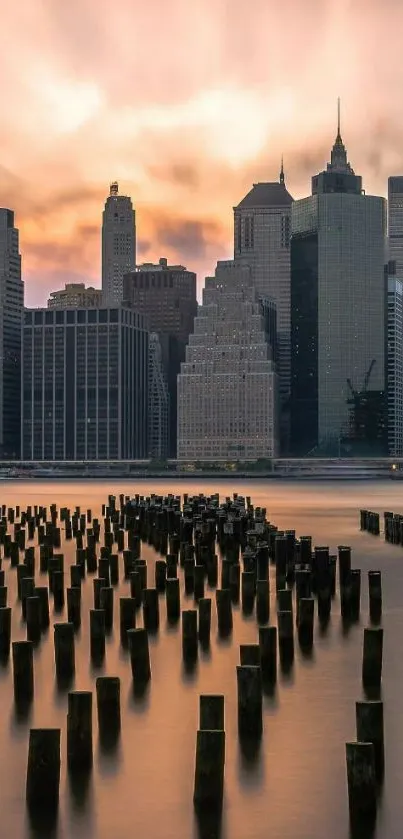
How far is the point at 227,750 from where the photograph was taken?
20203 mm

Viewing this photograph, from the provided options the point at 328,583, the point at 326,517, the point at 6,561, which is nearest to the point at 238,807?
the point at 328,583

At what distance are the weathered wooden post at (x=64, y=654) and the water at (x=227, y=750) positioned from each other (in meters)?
0.29

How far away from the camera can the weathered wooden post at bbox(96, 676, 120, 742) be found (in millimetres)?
20734

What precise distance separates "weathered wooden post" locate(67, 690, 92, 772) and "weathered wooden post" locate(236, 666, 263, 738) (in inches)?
107

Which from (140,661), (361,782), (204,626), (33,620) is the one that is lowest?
(361,782)

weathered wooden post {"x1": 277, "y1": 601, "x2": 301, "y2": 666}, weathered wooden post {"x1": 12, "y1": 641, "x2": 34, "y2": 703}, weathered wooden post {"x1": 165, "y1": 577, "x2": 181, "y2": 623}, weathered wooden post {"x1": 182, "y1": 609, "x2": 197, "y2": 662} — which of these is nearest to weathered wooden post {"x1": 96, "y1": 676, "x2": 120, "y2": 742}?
weathered wooden post {"x1": 12, "y1": 641, "x2": 34, "y2": 703}

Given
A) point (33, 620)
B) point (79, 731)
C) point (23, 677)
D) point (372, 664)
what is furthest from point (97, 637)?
point (79, 731)

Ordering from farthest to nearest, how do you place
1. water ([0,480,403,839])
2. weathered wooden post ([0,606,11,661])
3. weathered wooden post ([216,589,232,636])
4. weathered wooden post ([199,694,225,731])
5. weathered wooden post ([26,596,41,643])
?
weathered wooden post ([216,589,232,636]), weathered wooden post ([26,596,41,643]), weathered wooden post ([0,606,11,661]), weathered wooden post ([199,694,225,731]), water ([0,480,403,839])

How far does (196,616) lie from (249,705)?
717 centimetres

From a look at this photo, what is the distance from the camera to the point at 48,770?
17172 mm

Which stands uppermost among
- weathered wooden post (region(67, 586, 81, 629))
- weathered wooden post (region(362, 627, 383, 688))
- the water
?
weathered wooden post (region(67, 586, 81, 629))

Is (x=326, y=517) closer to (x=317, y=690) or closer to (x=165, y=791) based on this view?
(x=317, y=690)

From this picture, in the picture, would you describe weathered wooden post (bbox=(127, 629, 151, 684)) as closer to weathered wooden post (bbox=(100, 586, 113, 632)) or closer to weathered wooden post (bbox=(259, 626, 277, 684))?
weathered wooden post (bbox=(259, 626, 277, 684))

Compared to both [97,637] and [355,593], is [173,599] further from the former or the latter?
[97,637]
